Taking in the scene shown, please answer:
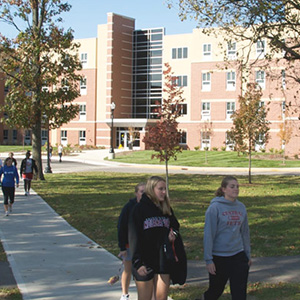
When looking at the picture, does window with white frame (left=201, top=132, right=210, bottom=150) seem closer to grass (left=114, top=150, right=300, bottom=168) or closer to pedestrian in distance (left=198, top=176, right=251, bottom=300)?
grass (left=114, top=150, right=300, bottom=168)

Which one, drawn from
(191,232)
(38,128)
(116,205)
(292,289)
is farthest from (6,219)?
(38,128)

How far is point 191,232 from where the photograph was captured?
10555mm

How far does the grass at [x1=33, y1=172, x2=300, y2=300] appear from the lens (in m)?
8.62

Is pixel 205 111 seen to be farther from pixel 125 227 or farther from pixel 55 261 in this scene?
pixel 125 227

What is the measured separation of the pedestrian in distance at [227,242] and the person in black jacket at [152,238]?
1.67 feet

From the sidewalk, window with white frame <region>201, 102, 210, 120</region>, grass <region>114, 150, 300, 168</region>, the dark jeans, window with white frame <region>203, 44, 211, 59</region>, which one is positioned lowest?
the sidewalk

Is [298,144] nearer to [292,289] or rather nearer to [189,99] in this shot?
[189,99]

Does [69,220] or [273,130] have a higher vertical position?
[273,130]

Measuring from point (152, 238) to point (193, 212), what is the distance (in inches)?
345

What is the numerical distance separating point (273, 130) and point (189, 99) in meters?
11.2

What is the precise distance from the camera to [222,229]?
16.8 ft

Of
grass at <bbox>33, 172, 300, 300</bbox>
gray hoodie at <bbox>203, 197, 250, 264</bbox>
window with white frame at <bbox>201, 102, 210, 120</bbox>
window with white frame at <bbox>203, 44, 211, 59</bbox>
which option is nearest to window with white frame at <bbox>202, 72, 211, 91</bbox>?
window with white frame at <bbox>201, 102, 210, 120</bbox>

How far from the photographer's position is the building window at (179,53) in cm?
5828

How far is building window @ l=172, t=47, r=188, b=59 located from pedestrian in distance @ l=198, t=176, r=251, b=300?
54448 mm
